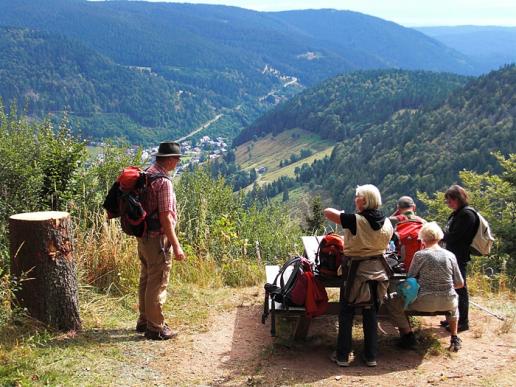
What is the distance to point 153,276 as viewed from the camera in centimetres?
505

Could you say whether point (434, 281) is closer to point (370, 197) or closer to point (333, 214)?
point (370, 197)

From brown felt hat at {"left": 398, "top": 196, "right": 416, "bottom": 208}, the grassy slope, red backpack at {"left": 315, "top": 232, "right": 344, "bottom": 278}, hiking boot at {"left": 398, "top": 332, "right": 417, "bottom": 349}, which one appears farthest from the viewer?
the grassy slope

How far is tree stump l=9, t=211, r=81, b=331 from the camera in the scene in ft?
15.9

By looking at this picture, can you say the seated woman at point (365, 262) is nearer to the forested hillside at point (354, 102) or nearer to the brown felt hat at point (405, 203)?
the brown felt hat at point (405, 203)

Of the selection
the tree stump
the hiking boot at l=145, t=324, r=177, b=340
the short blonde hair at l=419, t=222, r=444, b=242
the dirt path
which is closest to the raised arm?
the short blonde hair at l=419, t=222, r=444, b=242

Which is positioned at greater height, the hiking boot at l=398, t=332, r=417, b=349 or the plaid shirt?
the plaid shirt

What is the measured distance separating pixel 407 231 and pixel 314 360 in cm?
163

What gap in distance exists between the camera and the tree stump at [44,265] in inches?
191

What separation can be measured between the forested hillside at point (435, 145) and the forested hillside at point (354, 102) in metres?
19.4

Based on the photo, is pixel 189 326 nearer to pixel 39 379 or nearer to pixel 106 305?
pixel 106 305

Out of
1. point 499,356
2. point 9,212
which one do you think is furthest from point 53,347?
point 499,356

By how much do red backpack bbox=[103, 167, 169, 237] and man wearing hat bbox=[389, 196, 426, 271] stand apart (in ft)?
8.04

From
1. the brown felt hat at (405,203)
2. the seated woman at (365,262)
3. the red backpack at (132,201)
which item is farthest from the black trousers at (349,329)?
the red backpack at (132,201)

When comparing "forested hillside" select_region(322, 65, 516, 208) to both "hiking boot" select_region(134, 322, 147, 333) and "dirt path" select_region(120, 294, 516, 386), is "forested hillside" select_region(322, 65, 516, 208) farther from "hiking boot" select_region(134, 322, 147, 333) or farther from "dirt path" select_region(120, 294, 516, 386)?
"hiking boot" select_region(134, 322, 147, 333)
